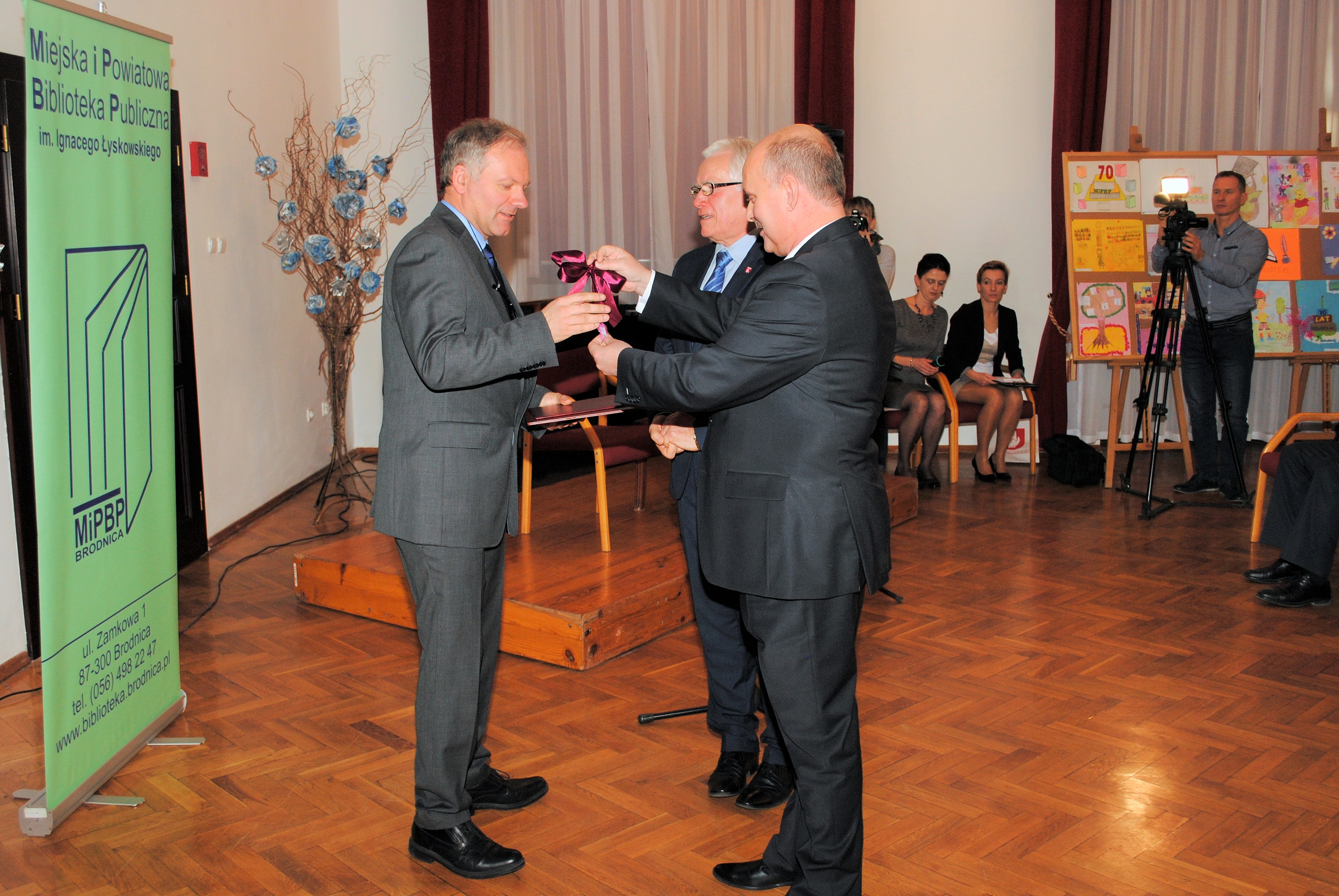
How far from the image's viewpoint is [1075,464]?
6.67m

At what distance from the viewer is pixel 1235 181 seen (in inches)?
A: 242

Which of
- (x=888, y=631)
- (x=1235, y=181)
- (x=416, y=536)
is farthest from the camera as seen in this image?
(x=1235, y=181)

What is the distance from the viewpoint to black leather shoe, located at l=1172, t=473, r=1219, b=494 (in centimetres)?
636

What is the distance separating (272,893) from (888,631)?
7.95 ft

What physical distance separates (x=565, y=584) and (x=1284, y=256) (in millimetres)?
5568

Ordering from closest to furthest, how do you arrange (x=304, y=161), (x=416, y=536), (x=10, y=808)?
(x=416, y=536)
(x=10, y=808)
(x=304, y=161)

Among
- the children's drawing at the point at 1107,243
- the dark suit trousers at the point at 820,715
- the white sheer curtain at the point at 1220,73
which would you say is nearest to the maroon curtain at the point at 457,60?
the children's drawing at the point at 1107,243

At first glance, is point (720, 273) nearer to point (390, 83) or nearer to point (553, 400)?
point (553, 400)

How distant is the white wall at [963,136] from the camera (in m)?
7.55

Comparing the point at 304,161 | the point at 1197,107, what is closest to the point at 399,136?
the point at 304,161

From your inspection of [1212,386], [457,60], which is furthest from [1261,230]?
[457,60]

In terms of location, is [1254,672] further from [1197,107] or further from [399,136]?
[399,136]

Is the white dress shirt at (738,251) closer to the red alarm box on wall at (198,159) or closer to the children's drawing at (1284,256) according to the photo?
the red alarm box on wall at (198,159)

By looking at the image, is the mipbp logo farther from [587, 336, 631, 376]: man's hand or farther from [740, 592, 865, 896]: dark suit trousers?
[740, 592, 865, 896]: dark suit trousers
